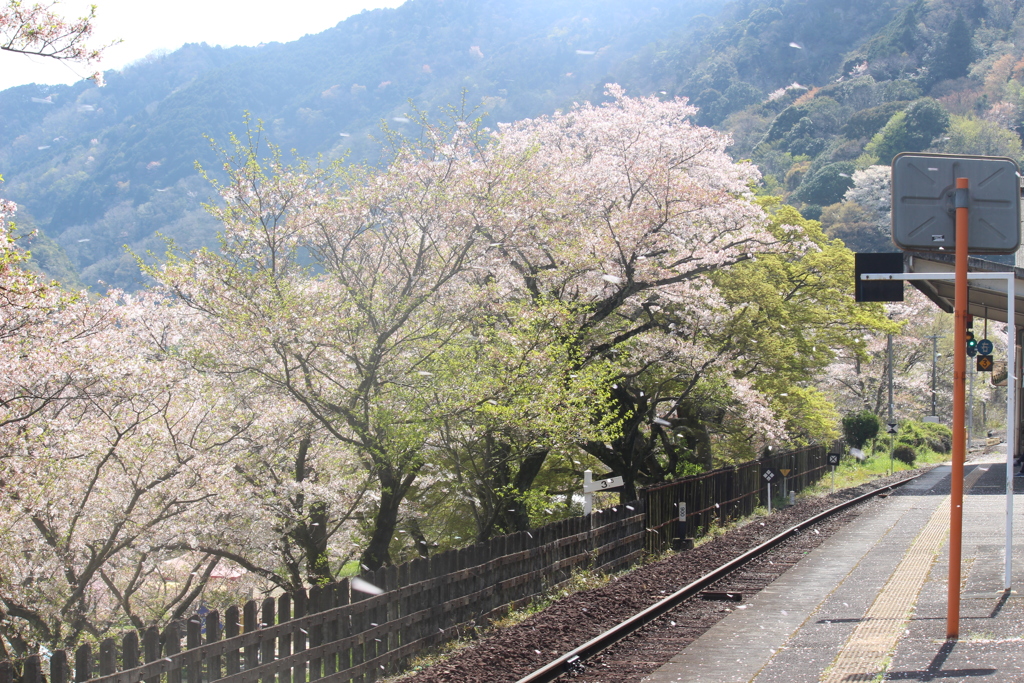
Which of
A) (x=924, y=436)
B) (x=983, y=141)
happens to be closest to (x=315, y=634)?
(x=924, y=436)

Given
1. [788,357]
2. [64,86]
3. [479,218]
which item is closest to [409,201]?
[479,218]

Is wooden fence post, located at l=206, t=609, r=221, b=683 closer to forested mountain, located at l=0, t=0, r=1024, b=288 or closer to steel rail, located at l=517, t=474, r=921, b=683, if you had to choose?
steel rail, located at l=517, t=474, r=921, b=683

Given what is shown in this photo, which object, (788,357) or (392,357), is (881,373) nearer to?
(788,357)

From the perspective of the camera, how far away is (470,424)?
13414 millimetres

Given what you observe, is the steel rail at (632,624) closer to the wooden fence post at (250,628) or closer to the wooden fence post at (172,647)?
the wooden fence post at (250,628)

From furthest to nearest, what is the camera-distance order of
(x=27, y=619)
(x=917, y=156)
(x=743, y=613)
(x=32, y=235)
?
1. (x=27, y=619)
2. (x=743, y=613)
3. (x=32, y=235)
4. (x=917, y=156)

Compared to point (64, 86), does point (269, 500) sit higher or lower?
lower

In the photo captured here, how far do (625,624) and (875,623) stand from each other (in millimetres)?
2571

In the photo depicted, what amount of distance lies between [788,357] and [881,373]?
117ft

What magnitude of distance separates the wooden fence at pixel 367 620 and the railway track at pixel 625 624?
45cm

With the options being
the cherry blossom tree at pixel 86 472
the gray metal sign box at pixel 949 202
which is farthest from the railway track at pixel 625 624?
the cherry blossom tree at pixel 86 472

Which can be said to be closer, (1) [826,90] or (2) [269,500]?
(2) [269,500]

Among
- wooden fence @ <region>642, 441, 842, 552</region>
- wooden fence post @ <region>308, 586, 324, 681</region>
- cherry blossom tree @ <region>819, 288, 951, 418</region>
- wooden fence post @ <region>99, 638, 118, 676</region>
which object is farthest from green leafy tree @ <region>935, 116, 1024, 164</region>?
wooden fence post @ <region>99, 638, 118, 676</region>

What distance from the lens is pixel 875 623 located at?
852cm
